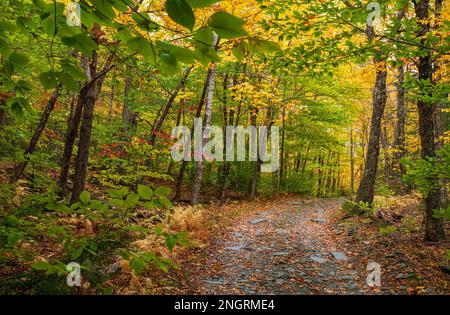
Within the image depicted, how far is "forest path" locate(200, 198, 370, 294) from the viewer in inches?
232

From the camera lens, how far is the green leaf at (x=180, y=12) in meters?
0.98

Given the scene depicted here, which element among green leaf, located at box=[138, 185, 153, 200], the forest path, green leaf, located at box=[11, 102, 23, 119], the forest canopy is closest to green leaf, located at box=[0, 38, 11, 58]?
the forest canopy

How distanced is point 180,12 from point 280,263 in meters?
7.08

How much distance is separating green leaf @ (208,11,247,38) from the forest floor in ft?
16.8

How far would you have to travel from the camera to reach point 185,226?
30.8 ft

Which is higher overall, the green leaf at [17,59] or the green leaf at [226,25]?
the green leaf at [17,59]

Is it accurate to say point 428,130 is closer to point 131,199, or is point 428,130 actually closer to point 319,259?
point 319,259

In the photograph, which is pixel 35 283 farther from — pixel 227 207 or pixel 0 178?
pixel 227 207

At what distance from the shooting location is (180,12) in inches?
39.1

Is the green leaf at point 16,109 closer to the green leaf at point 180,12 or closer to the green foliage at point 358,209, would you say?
the green leaf at point 180,12

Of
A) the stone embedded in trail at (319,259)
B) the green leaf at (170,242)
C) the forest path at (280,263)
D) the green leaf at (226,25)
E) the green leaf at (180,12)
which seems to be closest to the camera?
the green leaf at (180,12)

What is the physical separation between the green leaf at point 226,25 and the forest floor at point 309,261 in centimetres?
513

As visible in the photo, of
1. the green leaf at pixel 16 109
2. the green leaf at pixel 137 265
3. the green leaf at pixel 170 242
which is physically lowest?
the green leaf at pixel 137 265

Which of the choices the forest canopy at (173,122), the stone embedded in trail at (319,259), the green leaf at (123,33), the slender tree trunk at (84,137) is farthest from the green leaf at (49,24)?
the stone embedded in trail at (319,259)
